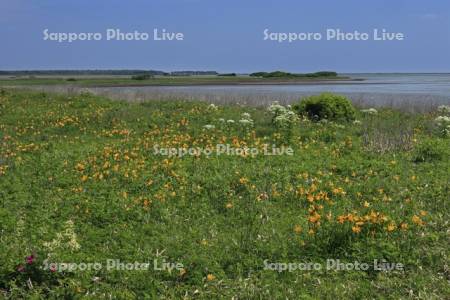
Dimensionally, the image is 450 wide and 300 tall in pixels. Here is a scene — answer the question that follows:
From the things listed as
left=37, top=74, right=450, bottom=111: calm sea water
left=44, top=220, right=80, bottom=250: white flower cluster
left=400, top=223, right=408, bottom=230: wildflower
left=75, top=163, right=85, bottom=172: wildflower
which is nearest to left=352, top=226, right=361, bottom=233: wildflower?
left=400, top=223, right=408, bottom=230: wildflower

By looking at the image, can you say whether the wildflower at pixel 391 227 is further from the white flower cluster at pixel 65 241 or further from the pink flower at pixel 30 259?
the pink flower at pixel 30 259

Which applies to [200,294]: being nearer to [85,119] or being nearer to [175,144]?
[175,144]

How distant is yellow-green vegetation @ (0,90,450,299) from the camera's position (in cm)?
603

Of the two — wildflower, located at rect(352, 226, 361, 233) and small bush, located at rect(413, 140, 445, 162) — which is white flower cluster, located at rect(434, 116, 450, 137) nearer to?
small bush, located at rect(413, 140, 445, 162)

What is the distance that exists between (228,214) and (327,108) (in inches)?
404

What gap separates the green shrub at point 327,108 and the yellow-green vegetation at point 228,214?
11.4ft

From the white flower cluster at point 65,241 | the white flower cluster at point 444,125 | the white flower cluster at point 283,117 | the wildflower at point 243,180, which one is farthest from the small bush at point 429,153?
the white flower cluster at point 65,241

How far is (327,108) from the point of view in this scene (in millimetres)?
17406

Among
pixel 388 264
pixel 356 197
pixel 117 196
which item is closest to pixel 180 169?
pixel 117 196

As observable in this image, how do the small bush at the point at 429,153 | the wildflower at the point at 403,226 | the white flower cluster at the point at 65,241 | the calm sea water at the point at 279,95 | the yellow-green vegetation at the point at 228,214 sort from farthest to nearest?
1. the calm sea water at the point at 279,95
2. the small bush at the point at 429,153
3. the wildflower at the point at 403,226
4. the white flower cluster at the point at 65,241
5. the yellow-green vegetation at the point at 228,214

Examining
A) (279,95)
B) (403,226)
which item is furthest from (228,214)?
(279,95)

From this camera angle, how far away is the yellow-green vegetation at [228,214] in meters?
6.03

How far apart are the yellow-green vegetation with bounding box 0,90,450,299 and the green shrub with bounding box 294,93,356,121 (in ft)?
11.4

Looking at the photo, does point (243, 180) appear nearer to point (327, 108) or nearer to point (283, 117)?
point (283, 117)
